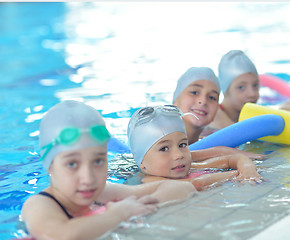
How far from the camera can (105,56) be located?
11.6 metres

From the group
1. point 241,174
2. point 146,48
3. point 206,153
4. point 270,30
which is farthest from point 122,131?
point 270,30

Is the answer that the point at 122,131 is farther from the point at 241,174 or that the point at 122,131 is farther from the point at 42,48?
the point at 42,48

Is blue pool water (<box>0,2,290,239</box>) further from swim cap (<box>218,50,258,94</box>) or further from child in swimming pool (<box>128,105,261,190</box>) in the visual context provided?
swim cap (<box>218,50,258,94</box>)

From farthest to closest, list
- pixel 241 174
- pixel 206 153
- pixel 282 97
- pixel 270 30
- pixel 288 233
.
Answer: pixel 270 30 < pixel 282 97 < pixel 206 153 < pixel 241 174 < pixel 288 233

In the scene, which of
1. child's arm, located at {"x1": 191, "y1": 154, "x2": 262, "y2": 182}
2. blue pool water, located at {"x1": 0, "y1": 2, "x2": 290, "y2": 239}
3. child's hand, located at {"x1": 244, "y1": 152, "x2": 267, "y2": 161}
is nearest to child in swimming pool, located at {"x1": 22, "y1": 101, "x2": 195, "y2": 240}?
blue pool water, located at {"x1": 0, "y1": 2, "x2": 290, "y2": 239}

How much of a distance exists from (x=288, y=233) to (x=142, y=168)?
1522mm

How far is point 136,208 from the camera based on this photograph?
283 centimetres

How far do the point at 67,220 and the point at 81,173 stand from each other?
0.88 feet

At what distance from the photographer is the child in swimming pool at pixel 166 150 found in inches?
143

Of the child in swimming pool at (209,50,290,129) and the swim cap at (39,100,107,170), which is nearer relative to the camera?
the swim cap at (39,100,107,170)

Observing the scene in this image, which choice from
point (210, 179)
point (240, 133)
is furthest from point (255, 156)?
point (210, 179)

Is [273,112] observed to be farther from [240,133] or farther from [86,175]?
[86,175]

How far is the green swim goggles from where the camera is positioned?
267cm

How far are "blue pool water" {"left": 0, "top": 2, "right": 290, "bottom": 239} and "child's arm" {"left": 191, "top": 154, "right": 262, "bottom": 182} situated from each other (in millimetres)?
1444
